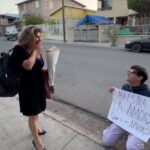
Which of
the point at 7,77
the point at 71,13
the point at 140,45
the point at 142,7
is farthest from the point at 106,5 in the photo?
the point at 7,77

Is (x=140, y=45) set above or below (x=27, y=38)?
below

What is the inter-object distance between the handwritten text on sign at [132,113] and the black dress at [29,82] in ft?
3.38

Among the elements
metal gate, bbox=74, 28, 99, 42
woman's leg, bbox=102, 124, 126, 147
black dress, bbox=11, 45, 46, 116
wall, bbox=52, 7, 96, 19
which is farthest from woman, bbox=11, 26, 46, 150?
wall, bbox=52, 7, 96, 19

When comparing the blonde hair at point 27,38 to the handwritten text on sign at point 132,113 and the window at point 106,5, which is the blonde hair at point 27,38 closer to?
the handwritten text on sign at point 132,113

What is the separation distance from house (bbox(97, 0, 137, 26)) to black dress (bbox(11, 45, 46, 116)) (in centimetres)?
2507

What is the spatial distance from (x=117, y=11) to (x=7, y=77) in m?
27.8

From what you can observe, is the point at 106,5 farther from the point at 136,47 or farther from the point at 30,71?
the point at 30,71

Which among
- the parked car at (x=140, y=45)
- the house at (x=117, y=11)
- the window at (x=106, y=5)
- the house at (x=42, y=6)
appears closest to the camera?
the parked car at (x=140, y=45)

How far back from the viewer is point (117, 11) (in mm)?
27969

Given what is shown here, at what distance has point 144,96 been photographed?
8.32 feet

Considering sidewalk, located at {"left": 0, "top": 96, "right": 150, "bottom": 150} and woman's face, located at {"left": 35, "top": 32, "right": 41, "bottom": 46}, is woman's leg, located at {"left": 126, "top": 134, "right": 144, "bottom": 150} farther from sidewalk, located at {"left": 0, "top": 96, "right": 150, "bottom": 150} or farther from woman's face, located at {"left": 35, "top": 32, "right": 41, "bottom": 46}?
woman's face, located at {"left": 35, "top": 32, "right": 41, "bottom": 46}

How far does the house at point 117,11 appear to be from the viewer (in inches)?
1045

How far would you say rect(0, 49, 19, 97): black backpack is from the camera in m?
2.28

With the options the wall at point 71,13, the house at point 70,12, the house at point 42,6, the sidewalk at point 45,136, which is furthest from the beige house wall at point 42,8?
the sidewalk at point 45,136
